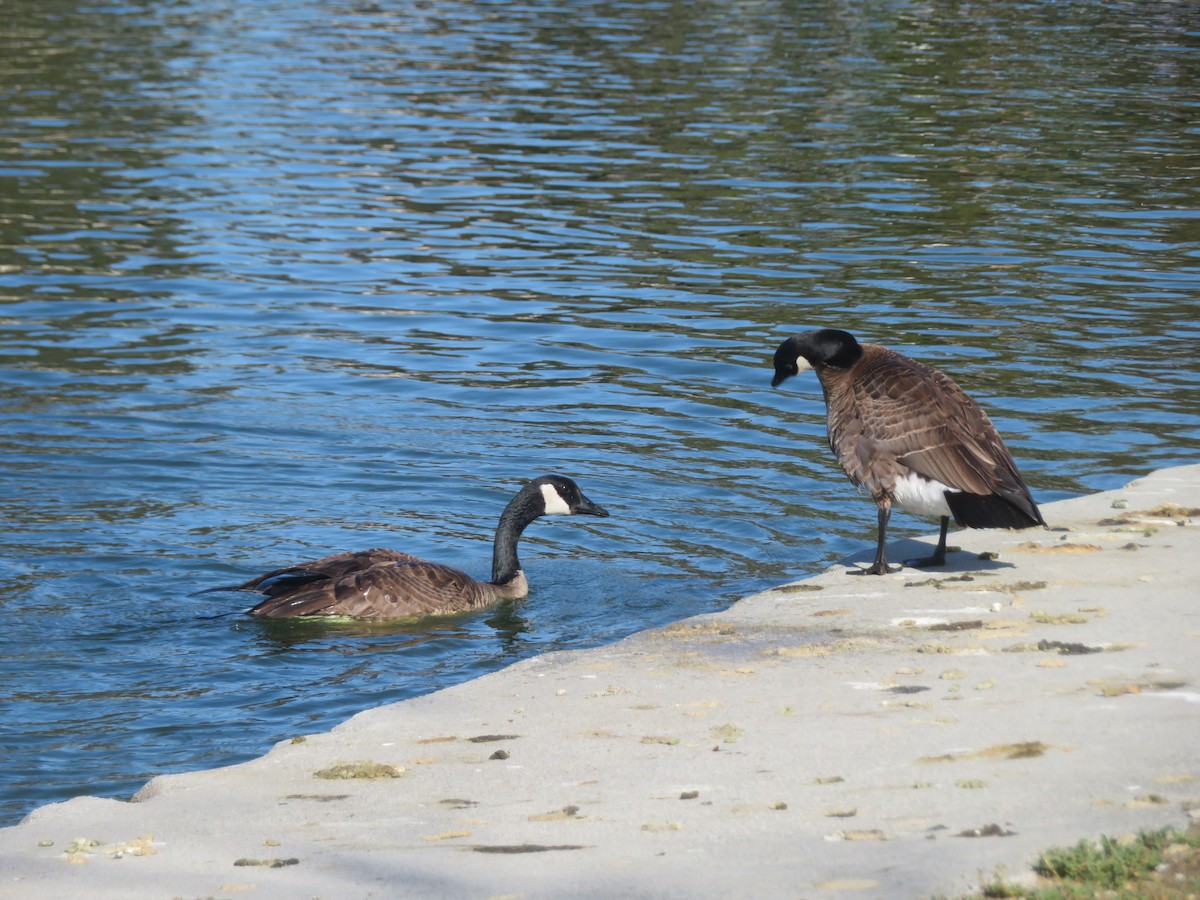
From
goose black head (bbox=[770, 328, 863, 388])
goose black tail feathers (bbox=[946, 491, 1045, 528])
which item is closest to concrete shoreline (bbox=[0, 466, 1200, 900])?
goose black tail feathers (bbox=[946, 491, 1045, 528])

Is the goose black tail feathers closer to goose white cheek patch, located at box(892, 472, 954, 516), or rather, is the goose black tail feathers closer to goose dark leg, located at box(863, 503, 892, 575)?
goose white cheek patch, located at box(892, 472, 954, 516)

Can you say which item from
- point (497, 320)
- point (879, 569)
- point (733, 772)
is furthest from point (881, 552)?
point (497, 320)

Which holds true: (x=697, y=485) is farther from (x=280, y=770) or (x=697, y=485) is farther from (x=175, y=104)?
(x=175, y=104)

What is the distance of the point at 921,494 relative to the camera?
1009 cm

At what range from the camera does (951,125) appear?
2986 cm

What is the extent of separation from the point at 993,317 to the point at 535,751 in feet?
40.9

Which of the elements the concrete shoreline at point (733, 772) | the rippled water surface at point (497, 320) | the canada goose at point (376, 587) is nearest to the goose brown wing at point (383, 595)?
the canada goose at point (376, 587)

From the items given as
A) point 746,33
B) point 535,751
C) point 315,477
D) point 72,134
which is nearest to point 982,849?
point 535,751

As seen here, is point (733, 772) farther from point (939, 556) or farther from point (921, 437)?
point (939, 556)

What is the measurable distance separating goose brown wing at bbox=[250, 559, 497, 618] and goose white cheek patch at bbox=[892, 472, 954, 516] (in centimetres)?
338

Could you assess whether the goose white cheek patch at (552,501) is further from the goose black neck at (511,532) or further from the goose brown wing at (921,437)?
the goose brown wing at (921,437)

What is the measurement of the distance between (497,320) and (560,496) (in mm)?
7706

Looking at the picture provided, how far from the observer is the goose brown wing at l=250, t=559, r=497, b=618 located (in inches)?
442

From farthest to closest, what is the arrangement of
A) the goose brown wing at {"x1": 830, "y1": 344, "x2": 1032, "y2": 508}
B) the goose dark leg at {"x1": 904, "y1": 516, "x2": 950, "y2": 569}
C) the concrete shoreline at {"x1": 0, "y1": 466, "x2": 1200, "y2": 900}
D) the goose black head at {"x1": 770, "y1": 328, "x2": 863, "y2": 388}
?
1. the goose black head at {"x1": 770, "y1": 328, "x2": 863, "y2": 388}
2. the goose dark leg at {"x1": 904, "y1": 516, "x2": 950, "y2": 569}
3. the goose brown wing at {"x1": 830, "y1": 344, "x2": 1032, "y2": 508}
4. the concrete shoreline at {"x1": 0, "y1": 466, "x2": 1200, "y2": 900}
